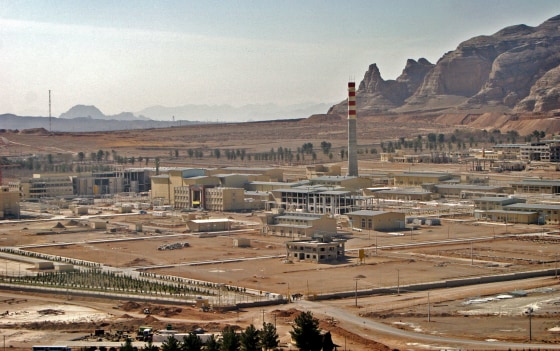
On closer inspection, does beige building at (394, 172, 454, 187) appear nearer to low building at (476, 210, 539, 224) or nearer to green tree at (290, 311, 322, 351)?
low building at (476, 210, 539, 224)

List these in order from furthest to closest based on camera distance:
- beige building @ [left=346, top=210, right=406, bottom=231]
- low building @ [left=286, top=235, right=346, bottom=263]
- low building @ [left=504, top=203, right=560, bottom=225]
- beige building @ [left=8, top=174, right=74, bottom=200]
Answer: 1. beige building @ [left=8, top=174, right=74, bottom=200]
2. low building @ [left=504, top=203, right=560, bottom=225]
3. beige building @ [left=346, top=210, right=406, bottom=231]
4. low building @ [left=286, top=235, right=346, bottom=263]

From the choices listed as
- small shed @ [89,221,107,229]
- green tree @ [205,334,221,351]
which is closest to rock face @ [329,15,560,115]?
small shed @ [89,221,107,229]

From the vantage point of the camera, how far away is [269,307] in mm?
29219

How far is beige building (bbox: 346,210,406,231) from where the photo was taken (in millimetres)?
47844

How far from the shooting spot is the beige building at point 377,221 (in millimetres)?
47844

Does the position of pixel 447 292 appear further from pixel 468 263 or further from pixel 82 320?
pixel 82 320

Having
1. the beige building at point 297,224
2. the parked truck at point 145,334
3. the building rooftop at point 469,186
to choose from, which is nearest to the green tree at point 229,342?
the parked truck at point 145,334

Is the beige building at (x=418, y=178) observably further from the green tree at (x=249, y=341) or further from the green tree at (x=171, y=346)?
the green tree at (x=171, y=346)

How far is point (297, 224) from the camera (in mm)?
46094

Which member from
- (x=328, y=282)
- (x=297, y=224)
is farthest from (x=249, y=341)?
(x=297, y=224)

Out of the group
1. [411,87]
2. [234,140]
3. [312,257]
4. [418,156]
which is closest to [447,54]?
[411,87]

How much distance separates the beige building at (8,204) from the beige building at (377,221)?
815 inches

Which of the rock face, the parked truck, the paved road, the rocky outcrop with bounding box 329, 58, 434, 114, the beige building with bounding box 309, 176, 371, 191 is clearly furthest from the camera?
the rocky outcrop with bounding box 329, 58, 434, 114

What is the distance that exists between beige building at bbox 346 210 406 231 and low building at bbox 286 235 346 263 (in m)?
8.77
